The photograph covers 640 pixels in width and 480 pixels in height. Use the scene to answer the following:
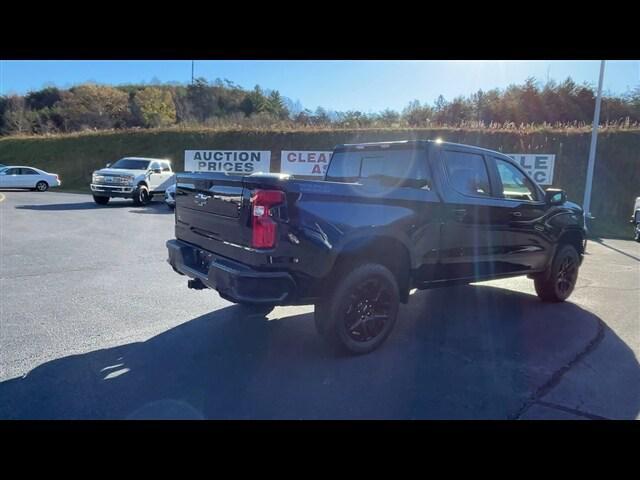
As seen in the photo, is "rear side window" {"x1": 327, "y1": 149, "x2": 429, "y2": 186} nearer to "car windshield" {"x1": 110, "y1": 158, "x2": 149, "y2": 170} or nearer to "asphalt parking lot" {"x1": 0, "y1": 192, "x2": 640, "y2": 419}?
"asphalt parking lot" {"x1": 0, "y1": 192, "x2": 640, "y2": 419}

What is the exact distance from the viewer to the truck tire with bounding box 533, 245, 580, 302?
19.2 feet

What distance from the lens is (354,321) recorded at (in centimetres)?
400

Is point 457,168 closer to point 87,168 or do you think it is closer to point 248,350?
point 248,350

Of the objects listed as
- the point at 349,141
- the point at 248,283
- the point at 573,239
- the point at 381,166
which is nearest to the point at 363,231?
the point at 248,283

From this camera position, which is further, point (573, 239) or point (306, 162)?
point (306, 162)

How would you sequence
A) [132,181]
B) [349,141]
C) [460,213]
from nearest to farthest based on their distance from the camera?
[460,213] < [132,181] < [349,141]

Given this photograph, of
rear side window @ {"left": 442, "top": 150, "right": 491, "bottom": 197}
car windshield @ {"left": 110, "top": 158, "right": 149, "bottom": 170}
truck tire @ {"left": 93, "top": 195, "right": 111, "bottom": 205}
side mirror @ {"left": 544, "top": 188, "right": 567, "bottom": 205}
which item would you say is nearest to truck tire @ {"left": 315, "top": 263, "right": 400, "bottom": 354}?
rear side window @ {"left": 442, "top": 150, "right": 491, "bottom": 197}

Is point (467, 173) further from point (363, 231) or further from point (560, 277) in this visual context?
point (560, 277)

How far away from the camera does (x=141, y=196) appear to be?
57.3ft

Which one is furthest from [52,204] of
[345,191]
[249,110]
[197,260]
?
[249,110]

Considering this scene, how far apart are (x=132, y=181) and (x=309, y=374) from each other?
1568 cm

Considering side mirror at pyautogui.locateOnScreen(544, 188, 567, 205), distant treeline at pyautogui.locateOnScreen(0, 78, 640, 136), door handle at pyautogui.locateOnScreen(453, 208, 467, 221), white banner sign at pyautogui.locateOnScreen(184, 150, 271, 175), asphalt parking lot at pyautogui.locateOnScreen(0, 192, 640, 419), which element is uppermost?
distant treeline at pyautogui.locateOnScreen(0, 78, 640, 136)

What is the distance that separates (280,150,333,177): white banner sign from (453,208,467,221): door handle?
16.1 meters
